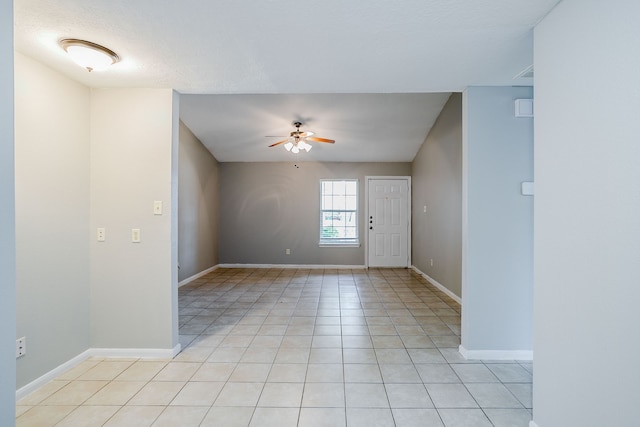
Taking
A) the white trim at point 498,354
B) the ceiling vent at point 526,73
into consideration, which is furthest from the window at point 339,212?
the ceiling vent at point 526,73

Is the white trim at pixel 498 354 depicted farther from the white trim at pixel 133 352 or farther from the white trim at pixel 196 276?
the white trim at pixel 196 276

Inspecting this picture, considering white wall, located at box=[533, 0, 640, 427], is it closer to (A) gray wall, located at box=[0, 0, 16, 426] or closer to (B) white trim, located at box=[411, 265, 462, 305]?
(A) gray wall, located at box=[0, 0, 16, 426]

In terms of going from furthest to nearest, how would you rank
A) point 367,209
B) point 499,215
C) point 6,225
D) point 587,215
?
1. point 367,209
2. point 499,215
3. point 587,215
4. point 6,225

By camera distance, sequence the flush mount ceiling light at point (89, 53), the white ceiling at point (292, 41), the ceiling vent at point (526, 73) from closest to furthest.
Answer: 1. the white ceiling at point (292, 41)
2. the flush mount ceiling light at point (89, 53)
3. the ceiling vent at point (526, 73)

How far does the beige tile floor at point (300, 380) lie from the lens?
206 centimetres

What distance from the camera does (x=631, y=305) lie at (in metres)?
1.22

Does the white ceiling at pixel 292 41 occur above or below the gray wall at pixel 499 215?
above

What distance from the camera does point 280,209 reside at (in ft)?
23.8

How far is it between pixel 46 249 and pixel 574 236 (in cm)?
336

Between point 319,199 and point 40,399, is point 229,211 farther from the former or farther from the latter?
point 40,399

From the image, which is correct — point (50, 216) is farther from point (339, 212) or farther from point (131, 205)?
point (339, 212)

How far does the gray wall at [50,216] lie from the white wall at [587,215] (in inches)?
129

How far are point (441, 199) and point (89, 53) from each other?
4731mm

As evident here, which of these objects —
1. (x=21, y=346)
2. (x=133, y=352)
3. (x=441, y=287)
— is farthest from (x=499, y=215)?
(x=21, y=346)
